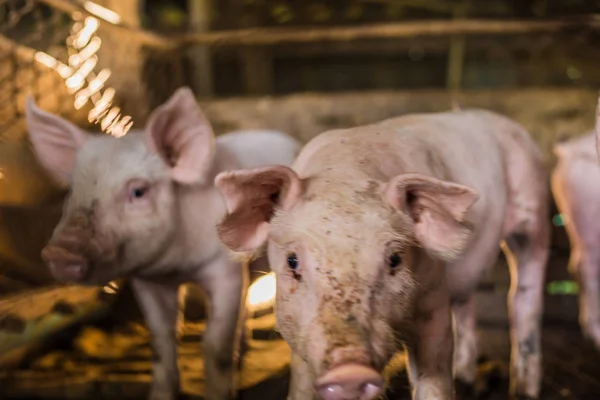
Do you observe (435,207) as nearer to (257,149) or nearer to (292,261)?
(292,261)

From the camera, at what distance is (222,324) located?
168 centimetres

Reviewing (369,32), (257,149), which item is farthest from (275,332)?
(369,32)

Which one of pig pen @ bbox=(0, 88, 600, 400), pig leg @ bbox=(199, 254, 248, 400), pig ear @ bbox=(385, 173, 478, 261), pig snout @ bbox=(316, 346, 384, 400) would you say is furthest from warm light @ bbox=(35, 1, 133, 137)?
pig snout @ bbox=(316, 346, 384, 400)

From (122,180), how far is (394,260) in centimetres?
73

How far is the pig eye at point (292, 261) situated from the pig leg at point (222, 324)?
0.59 meters

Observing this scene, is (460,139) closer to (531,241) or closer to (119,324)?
(531,241)

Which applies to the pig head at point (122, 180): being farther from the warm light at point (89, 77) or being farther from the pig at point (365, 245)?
the pig at point (365, 245)

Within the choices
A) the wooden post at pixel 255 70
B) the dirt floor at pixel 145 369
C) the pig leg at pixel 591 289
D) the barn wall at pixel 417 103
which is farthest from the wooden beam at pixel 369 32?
the dirt floor at pixel 145 369

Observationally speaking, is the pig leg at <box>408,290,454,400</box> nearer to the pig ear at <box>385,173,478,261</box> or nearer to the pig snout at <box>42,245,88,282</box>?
the pig ear at <box>385,173,478,261</box>

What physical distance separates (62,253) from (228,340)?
0.53 meters

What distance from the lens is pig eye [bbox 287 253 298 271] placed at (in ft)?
3.56

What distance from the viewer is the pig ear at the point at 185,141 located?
158 cm

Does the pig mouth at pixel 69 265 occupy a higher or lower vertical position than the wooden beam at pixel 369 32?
lower

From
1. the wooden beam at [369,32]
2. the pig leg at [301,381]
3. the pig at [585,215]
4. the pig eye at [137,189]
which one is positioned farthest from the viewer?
the wooden beam at [369,32]
